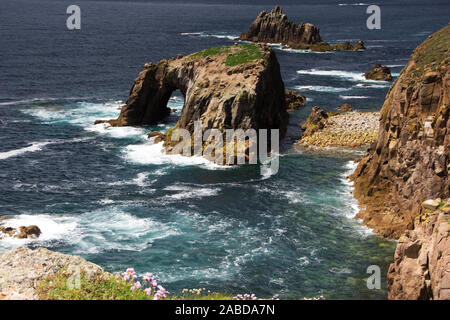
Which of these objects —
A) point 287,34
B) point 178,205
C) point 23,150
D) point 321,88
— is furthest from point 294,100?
point 287,34

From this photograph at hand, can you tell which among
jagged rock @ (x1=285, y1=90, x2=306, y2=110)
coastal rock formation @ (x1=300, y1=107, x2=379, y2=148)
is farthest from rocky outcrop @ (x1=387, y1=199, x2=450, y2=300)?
jagged rock @ (x1=285, y1=90, x2=306, y2=110)

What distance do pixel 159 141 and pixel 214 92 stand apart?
32.3ft

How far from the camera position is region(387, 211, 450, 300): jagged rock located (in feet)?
86.1

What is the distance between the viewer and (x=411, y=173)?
149 ft

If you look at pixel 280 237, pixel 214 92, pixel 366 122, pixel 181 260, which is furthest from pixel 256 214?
pixel 366 122

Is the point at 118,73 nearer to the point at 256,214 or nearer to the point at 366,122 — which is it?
the point at 366,122

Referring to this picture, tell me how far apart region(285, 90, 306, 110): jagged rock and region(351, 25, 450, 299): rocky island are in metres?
34.6

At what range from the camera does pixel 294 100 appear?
91250mm

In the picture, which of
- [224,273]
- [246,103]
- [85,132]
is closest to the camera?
[224,273]

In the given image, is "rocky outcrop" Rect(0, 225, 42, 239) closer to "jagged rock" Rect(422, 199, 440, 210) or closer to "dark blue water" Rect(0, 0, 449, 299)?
"dark blue water" Rect(0, 0, 449, 299)

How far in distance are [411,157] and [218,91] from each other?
3013 centimetres

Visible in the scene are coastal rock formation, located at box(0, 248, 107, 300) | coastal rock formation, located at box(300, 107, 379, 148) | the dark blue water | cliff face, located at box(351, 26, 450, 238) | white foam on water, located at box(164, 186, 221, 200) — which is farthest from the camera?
coastal rock formation, located at box(300, 107, 379, 148)
